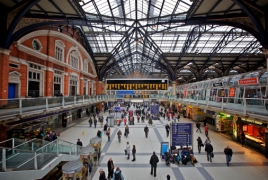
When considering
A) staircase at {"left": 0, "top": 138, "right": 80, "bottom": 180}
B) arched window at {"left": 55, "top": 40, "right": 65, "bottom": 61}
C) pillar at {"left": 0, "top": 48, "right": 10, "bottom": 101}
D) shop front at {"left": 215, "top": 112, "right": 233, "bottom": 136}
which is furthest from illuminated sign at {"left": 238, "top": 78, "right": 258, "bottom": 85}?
arched window at {"left": 55, "top": 40, "right": 65, "bottom": 61}

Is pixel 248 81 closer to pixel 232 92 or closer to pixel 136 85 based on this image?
pixel 232 92

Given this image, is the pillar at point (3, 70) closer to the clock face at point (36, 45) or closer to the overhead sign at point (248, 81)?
the clock face at point (36, 45)

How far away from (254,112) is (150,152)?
6.75 m

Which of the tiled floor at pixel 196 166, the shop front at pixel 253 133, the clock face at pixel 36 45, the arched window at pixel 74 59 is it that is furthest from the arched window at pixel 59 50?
the shop front at pixel 253 133

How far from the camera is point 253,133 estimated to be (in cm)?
1284

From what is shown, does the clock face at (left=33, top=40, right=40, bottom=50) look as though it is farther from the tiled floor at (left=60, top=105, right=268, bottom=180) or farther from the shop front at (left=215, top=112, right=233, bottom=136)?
the shop front at (left=215, top=112, right=233, bottom=136)

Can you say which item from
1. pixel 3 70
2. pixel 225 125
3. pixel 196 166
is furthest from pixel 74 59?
pixel 225 125

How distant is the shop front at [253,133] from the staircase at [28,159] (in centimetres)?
1276

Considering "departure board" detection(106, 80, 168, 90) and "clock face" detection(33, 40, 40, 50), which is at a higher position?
"clock face" detection(33, 40, 40, 50)

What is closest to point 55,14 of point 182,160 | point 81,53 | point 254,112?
point 81,53

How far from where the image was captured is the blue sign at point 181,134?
9.62 metres

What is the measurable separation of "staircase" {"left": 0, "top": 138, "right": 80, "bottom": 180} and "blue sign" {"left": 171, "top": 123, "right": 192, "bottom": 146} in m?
6.47

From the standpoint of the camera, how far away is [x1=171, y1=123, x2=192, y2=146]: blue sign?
9617 mm

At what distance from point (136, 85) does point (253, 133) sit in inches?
770
